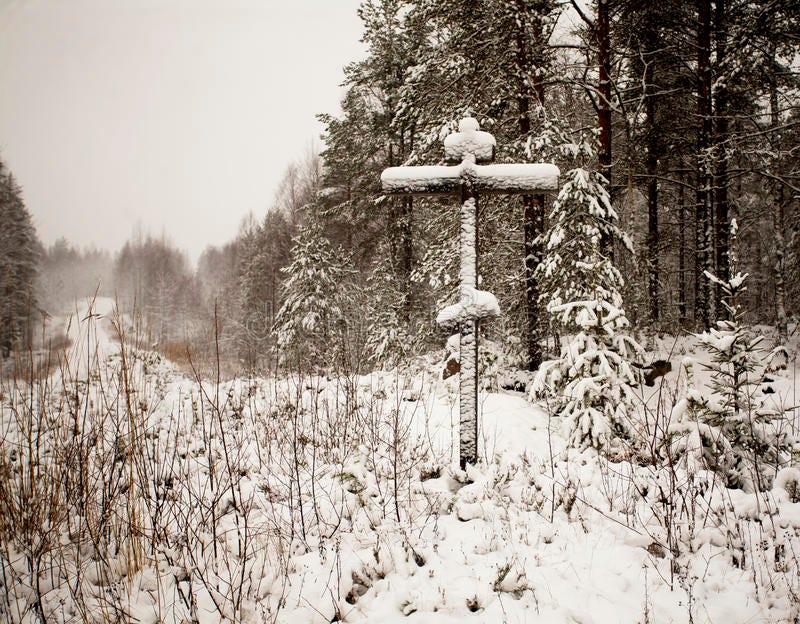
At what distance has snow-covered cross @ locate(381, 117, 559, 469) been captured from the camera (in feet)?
11.8

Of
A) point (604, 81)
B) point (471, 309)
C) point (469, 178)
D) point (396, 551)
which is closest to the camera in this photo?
point (396, 551)

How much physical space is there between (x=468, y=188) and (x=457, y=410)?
3.47 m

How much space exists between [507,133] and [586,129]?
6.02ft

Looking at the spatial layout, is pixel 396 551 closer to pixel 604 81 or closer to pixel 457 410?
pixel 457 410

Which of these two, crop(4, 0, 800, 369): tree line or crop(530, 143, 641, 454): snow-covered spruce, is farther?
crop(4, 0, 800, 369): tree line

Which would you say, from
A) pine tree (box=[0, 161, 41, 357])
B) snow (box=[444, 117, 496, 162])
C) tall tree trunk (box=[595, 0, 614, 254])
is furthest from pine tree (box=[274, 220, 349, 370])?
pine tree (box=[0, 161, 41, 357])

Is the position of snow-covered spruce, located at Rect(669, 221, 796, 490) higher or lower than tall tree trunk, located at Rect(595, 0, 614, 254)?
lower

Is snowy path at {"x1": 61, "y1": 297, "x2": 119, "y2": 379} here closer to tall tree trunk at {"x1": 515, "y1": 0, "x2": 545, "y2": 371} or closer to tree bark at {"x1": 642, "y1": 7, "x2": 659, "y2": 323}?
tall tree trunk at {"x1": 515, "y1": 0, "x2": 545, "y2": 371}

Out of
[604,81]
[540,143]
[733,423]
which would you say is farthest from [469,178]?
[604,81]

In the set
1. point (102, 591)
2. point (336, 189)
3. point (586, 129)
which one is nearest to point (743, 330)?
point (102, 591)

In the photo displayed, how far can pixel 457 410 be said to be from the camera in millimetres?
5789

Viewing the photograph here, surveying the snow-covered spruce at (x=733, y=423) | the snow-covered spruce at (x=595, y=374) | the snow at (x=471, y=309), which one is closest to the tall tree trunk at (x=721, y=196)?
the snow-covered spruce at (x=595, y=374)

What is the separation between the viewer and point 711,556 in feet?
7.71

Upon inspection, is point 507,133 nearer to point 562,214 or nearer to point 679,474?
point 562,214
